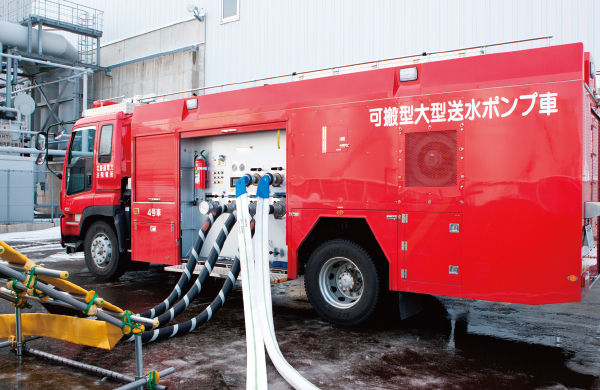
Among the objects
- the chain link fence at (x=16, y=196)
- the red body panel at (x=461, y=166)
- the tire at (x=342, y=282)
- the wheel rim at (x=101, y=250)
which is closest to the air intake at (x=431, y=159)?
the red body panel at (x=461, y=166)

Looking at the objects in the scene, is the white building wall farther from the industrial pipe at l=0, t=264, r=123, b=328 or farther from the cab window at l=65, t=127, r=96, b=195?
the industrial pipe at l=0, t=264, r=123, b=328

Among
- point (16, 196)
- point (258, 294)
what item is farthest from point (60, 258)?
point (16, 196)

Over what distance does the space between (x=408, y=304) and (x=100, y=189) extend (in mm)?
5840

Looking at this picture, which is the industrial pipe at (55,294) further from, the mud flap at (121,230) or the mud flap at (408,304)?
the mud flap at (121,230)

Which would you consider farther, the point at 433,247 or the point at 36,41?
the point at 36,41

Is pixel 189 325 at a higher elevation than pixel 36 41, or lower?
lower

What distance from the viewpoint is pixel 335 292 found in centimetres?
649

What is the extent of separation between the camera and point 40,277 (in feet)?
14.6

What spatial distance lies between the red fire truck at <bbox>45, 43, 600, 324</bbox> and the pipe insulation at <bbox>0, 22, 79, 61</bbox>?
63.4 feet

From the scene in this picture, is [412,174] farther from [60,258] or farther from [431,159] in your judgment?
[60,258]

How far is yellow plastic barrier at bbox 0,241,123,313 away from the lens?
4148 millimetres

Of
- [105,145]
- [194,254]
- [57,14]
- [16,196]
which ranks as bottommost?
[194,254]

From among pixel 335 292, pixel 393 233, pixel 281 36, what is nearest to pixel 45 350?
pixel 335 292

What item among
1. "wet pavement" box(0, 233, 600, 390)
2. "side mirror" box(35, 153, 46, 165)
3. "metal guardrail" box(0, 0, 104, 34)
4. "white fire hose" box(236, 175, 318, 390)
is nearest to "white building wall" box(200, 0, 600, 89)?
"wet pavement" box(0, 233, 600, 390)
